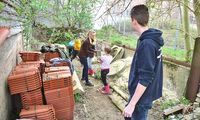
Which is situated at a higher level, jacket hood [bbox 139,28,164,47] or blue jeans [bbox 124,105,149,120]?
jacket hood [bbox 139,28,164,47]

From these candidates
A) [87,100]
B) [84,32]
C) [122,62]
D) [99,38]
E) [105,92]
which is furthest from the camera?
[99,38]

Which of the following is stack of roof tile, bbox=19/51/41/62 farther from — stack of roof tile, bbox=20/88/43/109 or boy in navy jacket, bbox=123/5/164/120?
boy in navy jacket, bbox=123/5/164/120

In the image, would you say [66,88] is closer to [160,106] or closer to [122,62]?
[160,106]

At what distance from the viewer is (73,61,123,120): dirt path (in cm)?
663

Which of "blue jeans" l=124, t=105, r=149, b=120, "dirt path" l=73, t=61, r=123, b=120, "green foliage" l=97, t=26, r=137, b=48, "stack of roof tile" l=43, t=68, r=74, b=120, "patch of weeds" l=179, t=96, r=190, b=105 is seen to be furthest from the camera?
"green foliage" l=97, t=26, r=137, b=48

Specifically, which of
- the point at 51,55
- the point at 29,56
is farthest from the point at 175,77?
the point at 29,56

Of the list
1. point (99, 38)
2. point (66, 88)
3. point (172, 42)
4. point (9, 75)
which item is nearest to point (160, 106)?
point (66, 88)

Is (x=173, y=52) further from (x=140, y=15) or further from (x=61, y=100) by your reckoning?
(x=140, y=15)

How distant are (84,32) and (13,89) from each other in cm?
820

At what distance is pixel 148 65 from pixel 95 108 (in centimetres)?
436

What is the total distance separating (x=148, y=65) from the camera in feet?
10.1

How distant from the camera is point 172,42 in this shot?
36.3 feet

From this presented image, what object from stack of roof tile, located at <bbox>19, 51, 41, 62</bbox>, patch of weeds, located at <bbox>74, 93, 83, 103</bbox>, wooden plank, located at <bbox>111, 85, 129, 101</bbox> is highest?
stack of roof tile, located at <bbox>19, 51, 41, 62</bbox>

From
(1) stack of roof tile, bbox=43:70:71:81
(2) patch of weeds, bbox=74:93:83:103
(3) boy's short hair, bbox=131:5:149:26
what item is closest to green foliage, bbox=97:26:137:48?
(2) patch of weeds, bbox=74:93:83:103
